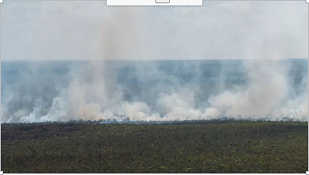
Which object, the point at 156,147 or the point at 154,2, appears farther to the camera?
the point at 156,147

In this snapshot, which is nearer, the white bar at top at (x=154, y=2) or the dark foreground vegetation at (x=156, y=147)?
the white bar at top at (x=154, y=2)

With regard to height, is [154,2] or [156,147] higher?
[154,2]

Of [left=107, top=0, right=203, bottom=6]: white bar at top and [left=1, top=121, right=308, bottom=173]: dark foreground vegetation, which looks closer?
[left=107, top=0, right=203, bottom=6]: white bar at top

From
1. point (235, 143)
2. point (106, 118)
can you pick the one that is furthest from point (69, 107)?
point (235, 143)

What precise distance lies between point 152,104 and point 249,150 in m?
8.01

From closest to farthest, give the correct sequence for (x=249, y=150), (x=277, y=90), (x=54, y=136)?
(x=249, y=150), (x=54, y=136), (x=277, y=90)

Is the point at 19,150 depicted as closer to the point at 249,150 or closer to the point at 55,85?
the point at 249,150

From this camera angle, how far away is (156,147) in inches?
363

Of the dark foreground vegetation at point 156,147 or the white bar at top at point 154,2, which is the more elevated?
the white bar at top at point 154,2

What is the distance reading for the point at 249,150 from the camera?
356 inches

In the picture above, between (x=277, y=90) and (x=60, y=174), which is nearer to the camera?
(x=60, y=174)

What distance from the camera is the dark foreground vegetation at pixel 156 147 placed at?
8.18 metres

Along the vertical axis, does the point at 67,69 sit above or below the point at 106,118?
above

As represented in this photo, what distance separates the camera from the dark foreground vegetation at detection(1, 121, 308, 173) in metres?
Answer: 8.18
